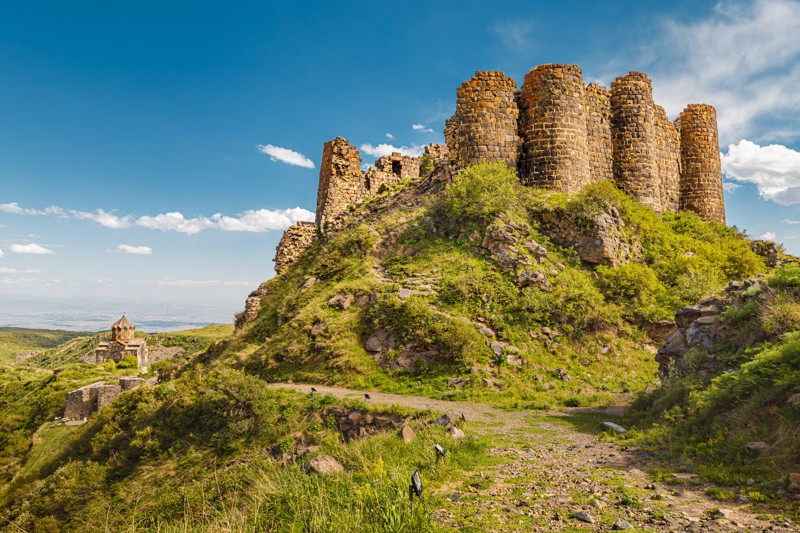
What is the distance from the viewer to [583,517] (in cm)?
480

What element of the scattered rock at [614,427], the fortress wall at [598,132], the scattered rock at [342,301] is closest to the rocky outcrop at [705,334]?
the scattered rock at [614,427]

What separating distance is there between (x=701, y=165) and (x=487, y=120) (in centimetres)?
1642

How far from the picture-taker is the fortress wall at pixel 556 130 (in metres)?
23.3

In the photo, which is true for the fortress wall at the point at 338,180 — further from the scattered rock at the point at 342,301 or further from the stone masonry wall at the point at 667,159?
the stone masonry wall at the point at 667,159

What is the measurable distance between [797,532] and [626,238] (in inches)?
761

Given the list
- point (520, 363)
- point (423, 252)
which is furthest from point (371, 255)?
point (520, 363)

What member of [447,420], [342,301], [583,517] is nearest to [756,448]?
[583,517]

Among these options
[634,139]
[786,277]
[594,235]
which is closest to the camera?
[786,277]

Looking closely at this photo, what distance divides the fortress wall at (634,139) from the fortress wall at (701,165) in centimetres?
526

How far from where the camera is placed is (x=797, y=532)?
4.08 metres

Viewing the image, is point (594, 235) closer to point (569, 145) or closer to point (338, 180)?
point (569, 145)

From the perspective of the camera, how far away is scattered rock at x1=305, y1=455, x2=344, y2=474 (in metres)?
7.08

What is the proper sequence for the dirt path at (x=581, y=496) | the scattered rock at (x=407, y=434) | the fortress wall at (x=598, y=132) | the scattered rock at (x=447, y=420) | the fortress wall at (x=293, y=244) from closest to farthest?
the dirt path at (x=581, y=496) → the scattered rock at (x=407, y=434) → the scattered rock at (x=447, y=420) → the fortress wall at (x=598, y=132) → the fortress wall at (x=293, y=244)

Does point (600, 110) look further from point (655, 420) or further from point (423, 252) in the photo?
point (655, 420)
